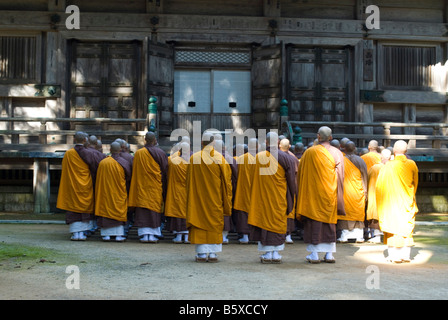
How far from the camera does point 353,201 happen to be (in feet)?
34.3

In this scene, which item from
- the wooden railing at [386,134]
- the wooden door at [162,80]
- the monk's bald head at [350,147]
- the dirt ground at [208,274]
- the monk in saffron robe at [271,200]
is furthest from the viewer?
the wooden door at [162,80]

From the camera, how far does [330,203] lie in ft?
26.2

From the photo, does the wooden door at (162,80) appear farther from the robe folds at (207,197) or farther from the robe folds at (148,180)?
the robe folds at (207,197)

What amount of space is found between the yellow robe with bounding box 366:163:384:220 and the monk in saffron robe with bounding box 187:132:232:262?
339cm

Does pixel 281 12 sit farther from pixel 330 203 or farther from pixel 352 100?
pixel 330 203

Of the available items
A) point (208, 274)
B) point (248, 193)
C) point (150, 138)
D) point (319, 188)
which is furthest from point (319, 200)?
point (150, 138)

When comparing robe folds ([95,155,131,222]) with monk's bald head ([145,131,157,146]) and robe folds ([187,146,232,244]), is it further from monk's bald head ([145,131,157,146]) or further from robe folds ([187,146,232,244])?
robe folds ([187,146,232,244])

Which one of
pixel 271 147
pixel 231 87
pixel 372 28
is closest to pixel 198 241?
pixel 271 147

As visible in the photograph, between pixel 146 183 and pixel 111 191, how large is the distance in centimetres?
64

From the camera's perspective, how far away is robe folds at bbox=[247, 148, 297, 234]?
790cm

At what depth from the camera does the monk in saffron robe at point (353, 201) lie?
34.1 ft

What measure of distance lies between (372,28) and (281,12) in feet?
8.40

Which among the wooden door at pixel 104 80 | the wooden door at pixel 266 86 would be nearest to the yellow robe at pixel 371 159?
the wooden door at pixel 266 86

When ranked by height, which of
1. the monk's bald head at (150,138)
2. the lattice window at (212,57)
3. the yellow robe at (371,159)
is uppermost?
the lattice window at (212,57)
